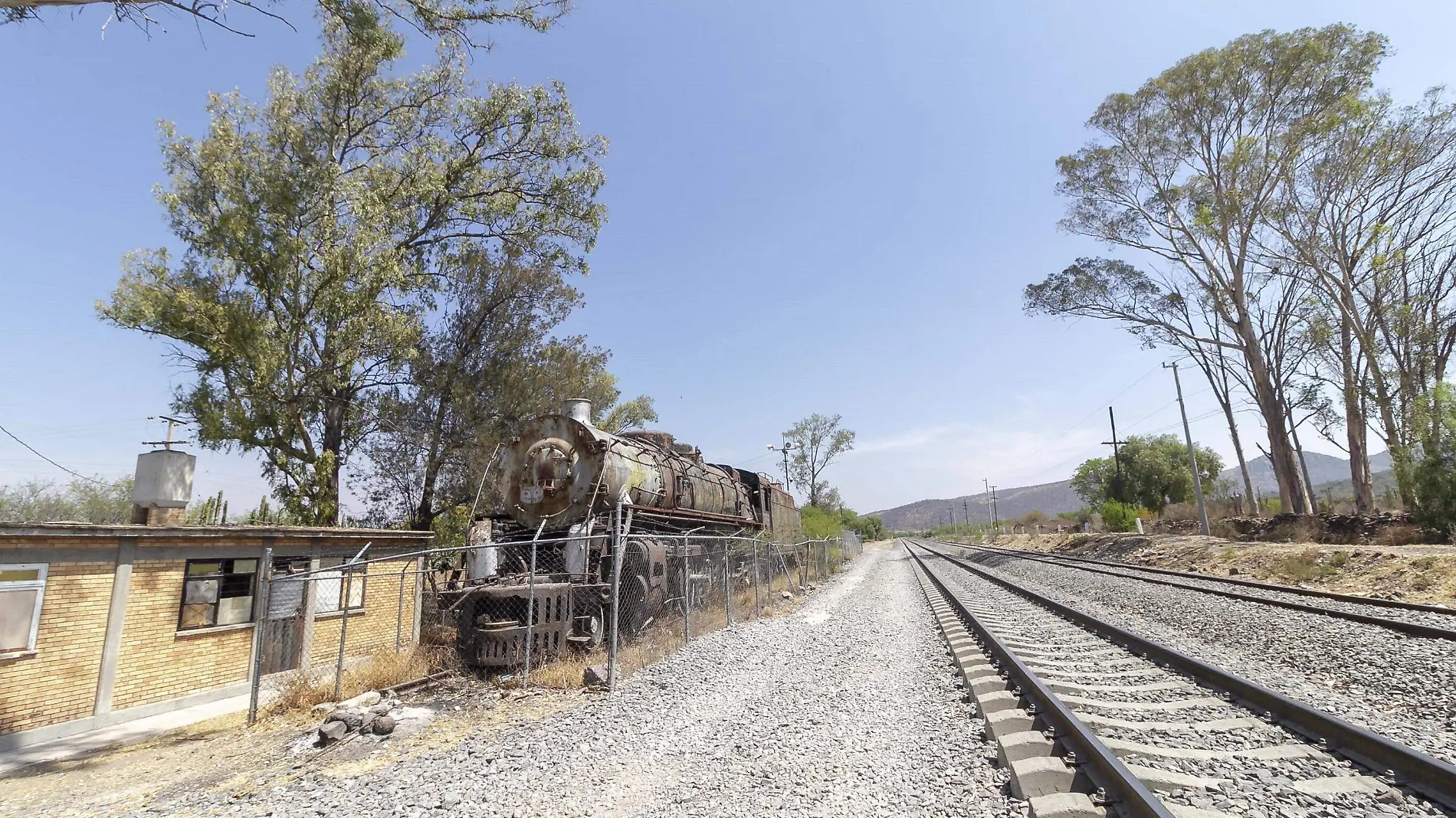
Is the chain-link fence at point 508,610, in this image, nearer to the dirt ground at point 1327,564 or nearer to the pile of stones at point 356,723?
the pile of stones at point 356,723

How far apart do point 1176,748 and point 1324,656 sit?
4426 mm

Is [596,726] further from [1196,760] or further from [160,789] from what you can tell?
[1196,760]

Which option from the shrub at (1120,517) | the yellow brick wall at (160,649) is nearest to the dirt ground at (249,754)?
the yellow brick wall at (160,649)

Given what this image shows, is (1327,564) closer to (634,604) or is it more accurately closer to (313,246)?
(634,604)

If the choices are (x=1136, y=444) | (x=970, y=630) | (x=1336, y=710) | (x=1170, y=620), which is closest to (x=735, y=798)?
(x=1336, y=710)

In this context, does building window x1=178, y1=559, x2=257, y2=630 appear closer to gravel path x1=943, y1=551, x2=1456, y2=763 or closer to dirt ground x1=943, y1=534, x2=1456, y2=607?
gravel path x1=943, y1=551, x2=1456, y2=763

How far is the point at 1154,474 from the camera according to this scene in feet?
174

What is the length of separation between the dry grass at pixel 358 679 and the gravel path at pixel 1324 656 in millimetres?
9825

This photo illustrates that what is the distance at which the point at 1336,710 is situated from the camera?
5023 millimetres

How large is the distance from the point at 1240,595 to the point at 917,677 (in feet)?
27.1

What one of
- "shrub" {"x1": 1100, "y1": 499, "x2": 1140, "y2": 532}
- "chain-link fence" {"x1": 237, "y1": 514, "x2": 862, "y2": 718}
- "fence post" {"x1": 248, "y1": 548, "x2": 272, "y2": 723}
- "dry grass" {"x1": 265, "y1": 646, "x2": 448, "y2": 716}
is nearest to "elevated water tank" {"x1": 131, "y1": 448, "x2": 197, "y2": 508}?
"chain-link fence" {"x1": 237, "y1": 514, "x2": 862, "y2": 718}

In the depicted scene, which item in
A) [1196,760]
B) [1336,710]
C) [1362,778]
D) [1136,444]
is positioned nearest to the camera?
[1362,778]

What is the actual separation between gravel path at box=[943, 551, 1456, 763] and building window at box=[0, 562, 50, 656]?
13567mm

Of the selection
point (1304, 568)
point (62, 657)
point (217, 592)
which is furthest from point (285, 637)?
point (1304, 568)
